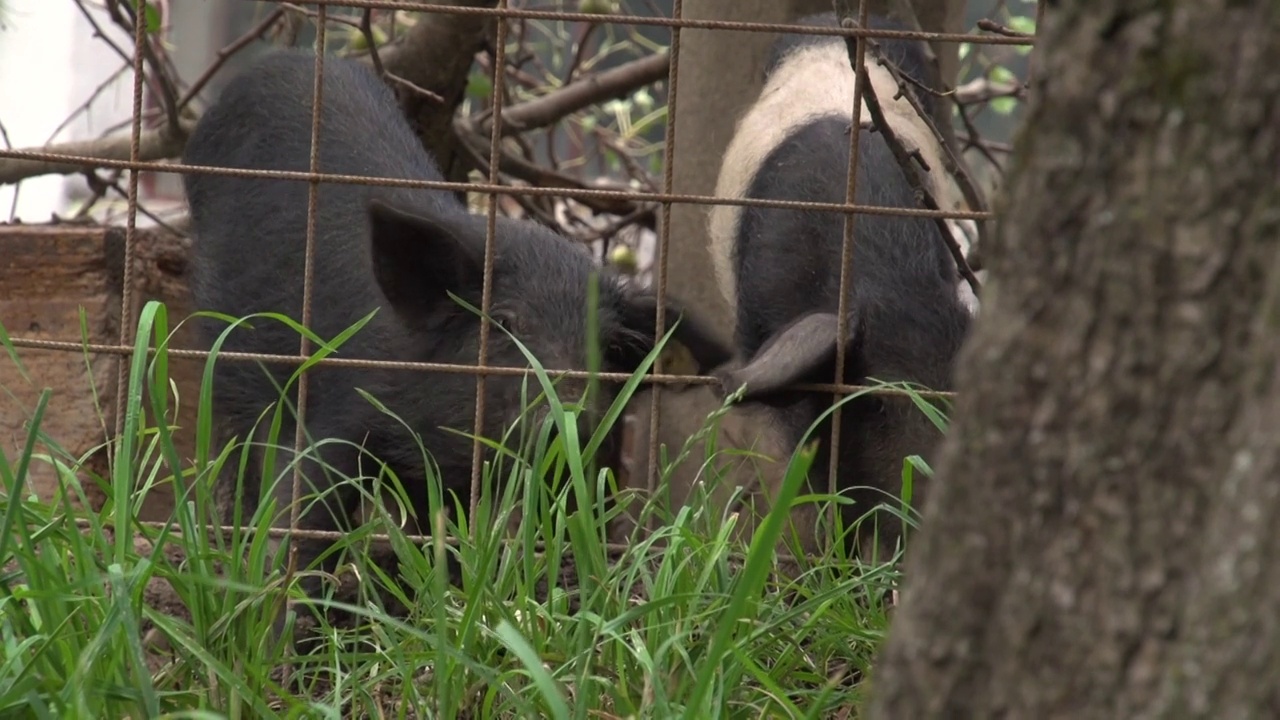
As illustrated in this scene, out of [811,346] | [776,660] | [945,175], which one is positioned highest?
[945,175]

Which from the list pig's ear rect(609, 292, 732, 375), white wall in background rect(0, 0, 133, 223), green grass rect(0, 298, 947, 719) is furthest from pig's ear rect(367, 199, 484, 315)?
white wall in background rect(0, 0, 133, 223)

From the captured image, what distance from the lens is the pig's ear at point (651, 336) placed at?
3.79 m

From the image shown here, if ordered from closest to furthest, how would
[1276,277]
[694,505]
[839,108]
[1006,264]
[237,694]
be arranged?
1. [1276,277]
2. [1006,264]
3. [237,694]
4. [694,505]
5. [839,108]

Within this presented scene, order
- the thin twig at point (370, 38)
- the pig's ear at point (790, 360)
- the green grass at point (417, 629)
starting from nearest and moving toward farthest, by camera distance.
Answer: the green grass at point (417, 629) → the pig's ear at point (790, 360) → the thin twig at point (370, 38)

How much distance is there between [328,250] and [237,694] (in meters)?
2.34

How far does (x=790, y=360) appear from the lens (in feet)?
10.7

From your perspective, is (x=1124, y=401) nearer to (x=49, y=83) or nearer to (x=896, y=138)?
(x=896, y=138)

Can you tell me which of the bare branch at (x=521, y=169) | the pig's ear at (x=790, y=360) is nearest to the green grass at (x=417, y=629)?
the pig's ear at (x=790, y=360)

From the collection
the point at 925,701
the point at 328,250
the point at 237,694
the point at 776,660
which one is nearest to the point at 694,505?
the point at 776,660

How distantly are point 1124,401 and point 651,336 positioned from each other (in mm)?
2929

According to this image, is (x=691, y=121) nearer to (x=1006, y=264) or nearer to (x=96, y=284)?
(x=96, y=284)

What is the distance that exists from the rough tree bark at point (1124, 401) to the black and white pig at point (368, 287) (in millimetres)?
2256

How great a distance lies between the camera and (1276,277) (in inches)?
40.3

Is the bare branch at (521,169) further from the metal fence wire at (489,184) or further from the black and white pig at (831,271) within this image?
the metal fence wire at (489,184)
